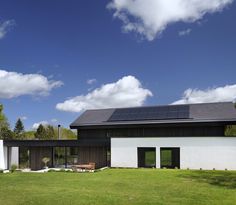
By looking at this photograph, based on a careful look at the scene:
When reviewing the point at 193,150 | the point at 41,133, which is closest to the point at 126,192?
the point at 193,150

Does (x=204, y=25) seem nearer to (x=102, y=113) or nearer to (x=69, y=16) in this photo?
(x=69, y=16)

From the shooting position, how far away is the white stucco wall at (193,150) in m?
24.6

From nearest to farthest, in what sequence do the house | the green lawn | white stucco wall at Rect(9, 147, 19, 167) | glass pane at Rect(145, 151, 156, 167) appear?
the green lawn < the house < glass pane at Rect(145, 151, 156, 167) < white stucco wall at Rect(9, 147, 19, 167)

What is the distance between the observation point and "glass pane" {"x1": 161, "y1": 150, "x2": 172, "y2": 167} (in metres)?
26.5

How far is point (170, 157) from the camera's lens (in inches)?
1059

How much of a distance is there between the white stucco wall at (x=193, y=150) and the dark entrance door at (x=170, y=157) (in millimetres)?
580

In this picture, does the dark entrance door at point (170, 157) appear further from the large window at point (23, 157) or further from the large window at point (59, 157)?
the large window at point (23, 157)

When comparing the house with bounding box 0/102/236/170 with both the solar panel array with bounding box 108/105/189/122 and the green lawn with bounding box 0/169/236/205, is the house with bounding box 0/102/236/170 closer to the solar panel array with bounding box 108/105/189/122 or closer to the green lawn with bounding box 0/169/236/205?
the solar panel array with bounding box 108/105/189/122

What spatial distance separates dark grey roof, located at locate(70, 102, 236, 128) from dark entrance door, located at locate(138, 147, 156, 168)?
7.32ft

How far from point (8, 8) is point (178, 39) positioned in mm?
12129

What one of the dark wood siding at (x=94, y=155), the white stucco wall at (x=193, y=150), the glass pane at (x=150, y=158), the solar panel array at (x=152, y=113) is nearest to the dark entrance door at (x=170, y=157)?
the white stucco wall at (x=193, y=150)

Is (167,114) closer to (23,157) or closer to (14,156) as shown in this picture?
(23,157)

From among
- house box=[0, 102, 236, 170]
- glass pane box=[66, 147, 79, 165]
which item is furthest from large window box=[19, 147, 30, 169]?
glass pane box=[66, 147, 79, 165]

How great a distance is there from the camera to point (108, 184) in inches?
645
